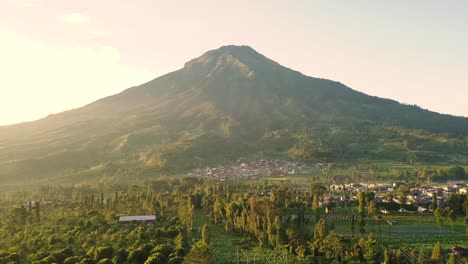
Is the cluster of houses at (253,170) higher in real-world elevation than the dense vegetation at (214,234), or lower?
higher

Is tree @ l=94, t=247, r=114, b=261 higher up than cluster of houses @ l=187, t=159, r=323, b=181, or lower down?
lower down

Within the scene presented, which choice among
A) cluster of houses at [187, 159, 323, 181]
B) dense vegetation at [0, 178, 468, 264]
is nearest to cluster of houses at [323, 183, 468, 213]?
dense vegetation at [0, 178, 468, 264]

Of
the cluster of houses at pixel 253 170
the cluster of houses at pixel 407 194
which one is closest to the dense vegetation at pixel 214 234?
the cluster of houses at pixel 407 194

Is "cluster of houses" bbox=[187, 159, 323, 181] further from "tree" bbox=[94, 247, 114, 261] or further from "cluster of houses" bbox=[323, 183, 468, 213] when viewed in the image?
"tree" bbox=[94, 247, 114, 261]

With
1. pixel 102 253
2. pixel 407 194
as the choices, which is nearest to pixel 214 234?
pixel 102 253

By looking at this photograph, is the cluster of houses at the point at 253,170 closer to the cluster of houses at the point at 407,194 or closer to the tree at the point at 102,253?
the cluster of houses at the point at 407,194

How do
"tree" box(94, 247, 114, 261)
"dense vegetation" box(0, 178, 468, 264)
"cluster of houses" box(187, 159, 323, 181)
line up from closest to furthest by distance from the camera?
"tree" box(94, 247, 114, 261) → "dense vegetation" box(0, 178, 468, 264) → "cluster of houses" box(187, 159, 323, 181)
